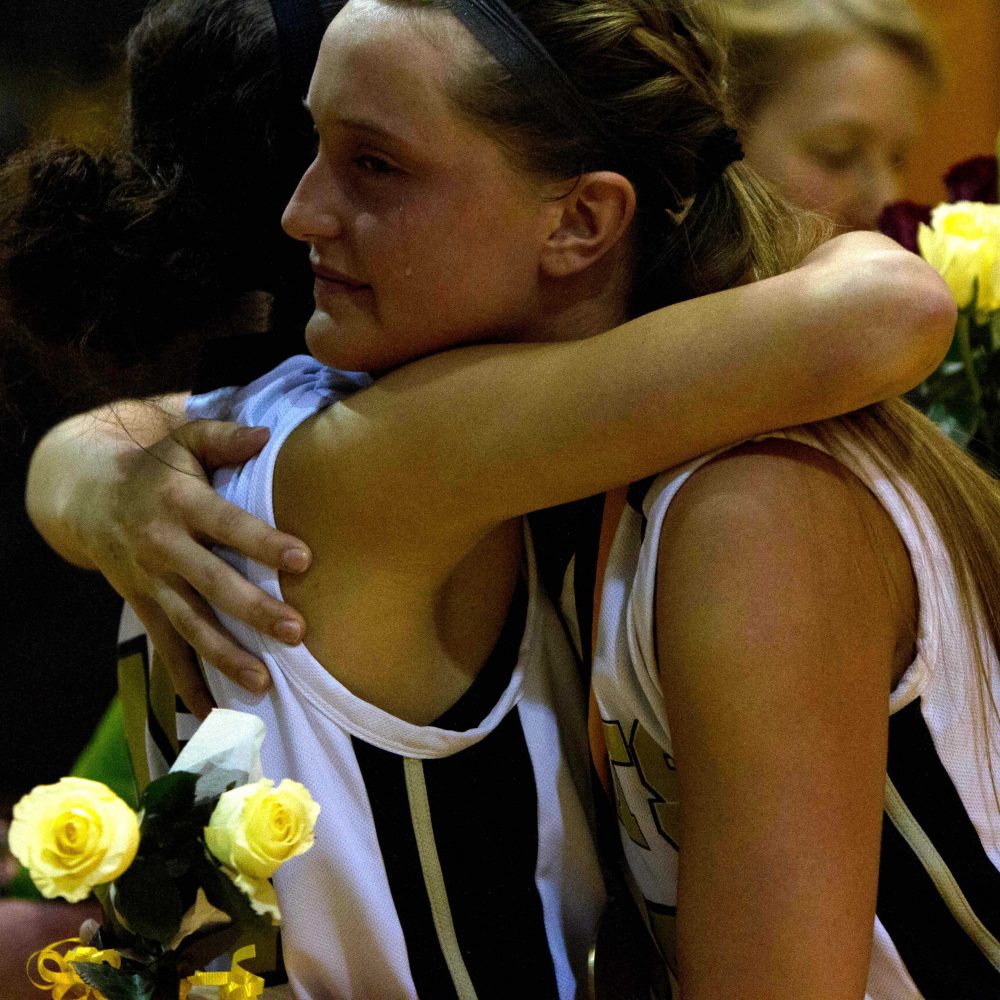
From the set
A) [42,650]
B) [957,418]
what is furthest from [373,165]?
[42,650]

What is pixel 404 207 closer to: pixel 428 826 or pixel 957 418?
pixel 428 826

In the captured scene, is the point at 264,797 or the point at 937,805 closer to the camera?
the point at 264,797

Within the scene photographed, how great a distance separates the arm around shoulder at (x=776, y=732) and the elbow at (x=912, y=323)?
11 cm

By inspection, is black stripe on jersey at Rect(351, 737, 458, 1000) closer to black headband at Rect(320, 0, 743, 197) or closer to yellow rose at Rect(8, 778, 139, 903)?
yellow rose at Rect(8, 778, 139, 903)

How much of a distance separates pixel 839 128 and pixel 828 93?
62mm

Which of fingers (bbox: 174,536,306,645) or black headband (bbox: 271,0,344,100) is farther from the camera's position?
black headband (bbox: 271,0,344,100)

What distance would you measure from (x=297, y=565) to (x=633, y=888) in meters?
0.45

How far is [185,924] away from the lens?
3.21 ft

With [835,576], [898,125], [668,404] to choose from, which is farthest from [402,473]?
[898,125]

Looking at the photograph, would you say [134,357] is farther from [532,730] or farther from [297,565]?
[532,730]

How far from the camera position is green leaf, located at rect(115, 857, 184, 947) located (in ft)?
3.10

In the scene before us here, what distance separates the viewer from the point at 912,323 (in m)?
0.99

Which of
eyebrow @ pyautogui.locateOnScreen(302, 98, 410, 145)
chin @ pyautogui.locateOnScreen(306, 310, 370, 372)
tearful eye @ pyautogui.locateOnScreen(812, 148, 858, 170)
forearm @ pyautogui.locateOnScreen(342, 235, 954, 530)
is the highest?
eyebrow @ pyautogui.locateOnScreen(302, 98, 410, 145)

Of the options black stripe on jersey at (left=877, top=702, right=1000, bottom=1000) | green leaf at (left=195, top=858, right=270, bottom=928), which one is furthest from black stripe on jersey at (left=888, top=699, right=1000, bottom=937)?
green leaf at (left=195, top=858, right=270, bottom=928)
